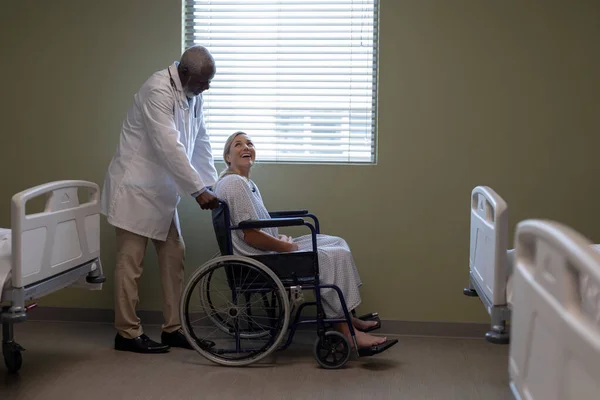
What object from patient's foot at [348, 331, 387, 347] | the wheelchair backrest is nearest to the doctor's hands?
the wheelchair backrest

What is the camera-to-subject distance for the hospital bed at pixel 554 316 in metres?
1.39

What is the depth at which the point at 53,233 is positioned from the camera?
287cm

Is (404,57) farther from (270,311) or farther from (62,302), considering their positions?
(62,302)

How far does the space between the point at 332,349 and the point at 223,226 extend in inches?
28.7

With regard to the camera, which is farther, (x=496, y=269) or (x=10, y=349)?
(x=10, y=349)

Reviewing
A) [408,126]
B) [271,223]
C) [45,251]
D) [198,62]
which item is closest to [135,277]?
[45,251]

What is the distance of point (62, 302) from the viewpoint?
4.05 meters

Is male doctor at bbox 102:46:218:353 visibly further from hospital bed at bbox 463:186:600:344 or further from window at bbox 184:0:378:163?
hospital bed at bbox 463:186:600:344

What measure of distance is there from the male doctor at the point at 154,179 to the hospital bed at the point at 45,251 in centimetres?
16

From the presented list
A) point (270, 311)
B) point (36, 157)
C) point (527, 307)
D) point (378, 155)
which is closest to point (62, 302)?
point (36, 157)

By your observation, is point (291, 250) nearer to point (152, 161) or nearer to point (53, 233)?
point (152, 161)

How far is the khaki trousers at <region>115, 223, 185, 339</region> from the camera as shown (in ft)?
11.3

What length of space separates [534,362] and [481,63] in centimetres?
225

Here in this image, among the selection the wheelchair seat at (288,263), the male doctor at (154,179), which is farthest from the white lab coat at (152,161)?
the wheelchair seat at (288,263)
